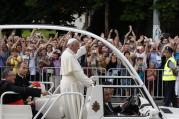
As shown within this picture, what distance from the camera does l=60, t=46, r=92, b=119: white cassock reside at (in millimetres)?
8547

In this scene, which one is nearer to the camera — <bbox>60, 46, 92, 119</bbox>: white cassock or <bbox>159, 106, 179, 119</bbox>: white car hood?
<bbox>159, 106, 179, 119</bbox>: white car hood

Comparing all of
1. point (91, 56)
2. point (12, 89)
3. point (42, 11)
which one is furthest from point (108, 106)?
point (42, 11)

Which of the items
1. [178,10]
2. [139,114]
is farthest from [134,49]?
[178,10]

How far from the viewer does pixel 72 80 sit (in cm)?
887

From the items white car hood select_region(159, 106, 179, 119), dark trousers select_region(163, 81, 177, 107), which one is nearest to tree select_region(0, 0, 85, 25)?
dark trousers select_region(163, 81, 177, 107)

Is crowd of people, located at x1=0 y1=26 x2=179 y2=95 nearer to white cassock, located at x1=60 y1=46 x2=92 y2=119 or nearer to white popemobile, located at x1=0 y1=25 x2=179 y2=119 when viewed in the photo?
white cassock, located at x1=60 y1=46 x2=92 y2=119

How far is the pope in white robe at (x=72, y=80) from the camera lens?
8.55 meters

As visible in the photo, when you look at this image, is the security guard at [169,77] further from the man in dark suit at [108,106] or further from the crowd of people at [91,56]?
the man in dark suit at [108,106]

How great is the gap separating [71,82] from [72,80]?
0.03 metres

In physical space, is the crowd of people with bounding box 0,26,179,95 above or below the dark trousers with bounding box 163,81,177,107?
above

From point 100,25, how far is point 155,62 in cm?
1834

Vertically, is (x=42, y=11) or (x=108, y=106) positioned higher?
(x=42, y=11)

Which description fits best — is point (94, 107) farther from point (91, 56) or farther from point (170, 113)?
point (91, 56)

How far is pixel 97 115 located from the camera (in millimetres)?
8039
